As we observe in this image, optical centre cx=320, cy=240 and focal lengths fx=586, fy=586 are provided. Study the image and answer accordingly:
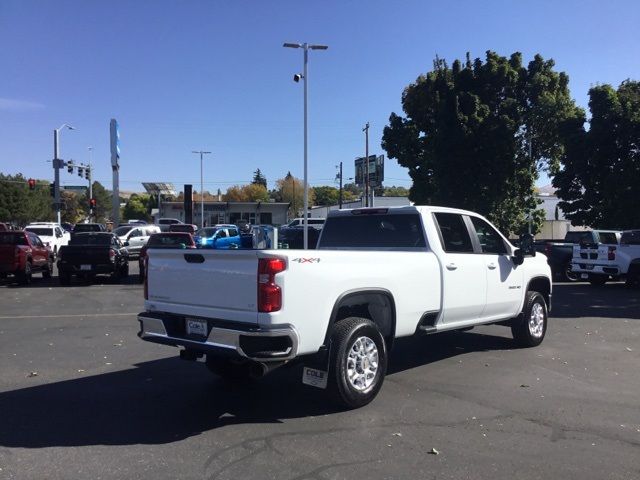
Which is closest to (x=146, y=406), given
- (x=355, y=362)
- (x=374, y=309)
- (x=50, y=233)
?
(x=355, y=362)

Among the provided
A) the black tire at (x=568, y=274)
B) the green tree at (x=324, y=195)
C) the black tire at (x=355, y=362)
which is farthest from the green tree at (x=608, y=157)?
the green tree at (x=324, y=195)

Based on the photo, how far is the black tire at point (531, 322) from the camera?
8703 mm

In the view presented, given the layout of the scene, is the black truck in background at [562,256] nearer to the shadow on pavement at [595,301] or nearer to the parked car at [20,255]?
the shadow on pavement at [595,301]

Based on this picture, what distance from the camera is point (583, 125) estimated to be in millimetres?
24562

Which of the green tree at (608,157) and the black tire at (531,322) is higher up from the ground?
the green tree at (608,157)

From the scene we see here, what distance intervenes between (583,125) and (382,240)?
67.0ft

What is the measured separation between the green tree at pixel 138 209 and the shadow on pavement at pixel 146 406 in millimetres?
129627

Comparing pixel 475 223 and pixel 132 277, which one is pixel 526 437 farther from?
pixel 132 277

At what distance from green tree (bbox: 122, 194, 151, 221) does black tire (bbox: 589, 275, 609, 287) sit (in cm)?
12152

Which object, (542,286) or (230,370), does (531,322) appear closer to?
(542,286)

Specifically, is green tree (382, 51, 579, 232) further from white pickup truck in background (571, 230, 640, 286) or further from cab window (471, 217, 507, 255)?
cab window (471, 217, 507, 255)

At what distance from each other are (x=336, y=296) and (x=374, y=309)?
94 centimetres

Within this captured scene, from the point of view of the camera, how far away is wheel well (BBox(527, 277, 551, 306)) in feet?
29.7

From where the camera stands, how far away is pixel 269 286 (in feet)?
16.6
